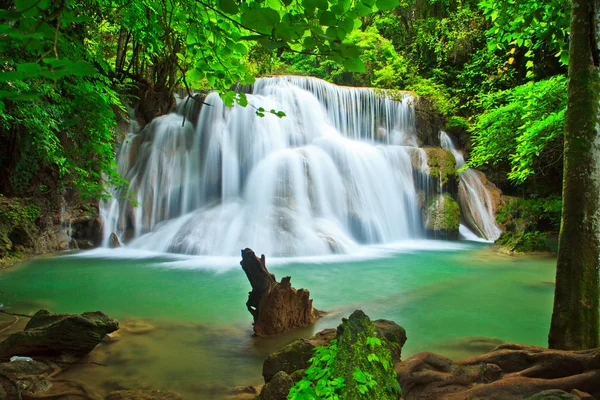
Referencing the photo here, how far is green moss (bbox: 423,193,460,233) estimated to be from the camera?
1466 cm

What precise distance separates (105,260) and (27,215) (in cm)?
206

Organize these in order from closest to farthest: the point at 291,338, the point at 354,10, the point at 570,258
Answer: the point at 354,10 → the point at 570,258 → the point at 291,338

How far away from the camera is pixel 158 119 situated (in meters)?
15.5

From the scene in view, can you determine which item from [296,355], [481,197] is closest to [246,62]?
[481,197]

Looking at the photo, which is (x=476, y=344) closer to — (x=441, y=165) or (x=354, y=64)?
(x=354, y=64)

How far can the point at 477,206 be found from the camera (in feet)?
50.9

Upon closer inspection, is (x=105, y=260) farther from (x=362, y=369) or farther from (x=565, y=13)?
(x=565, y=13)

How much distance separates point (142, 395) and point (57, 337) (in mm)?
1288

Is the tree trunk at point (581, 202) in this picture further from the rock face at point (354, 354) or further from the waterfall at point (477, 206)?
the waterfall at point (477, 206)

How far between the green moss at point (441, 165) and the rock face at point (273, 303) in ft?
39.8

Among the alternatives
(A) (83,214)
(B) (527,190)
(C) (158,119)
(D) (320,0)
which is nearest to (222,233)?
(A) (83,214)

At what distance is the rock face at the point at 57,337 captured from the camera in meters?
3.48

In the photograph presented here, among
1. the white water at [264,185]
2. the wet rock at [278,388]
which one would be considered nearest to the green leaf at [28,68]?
the wet rock at [278,388]

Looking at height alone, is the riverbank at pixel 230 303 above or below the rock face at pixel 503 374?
below
